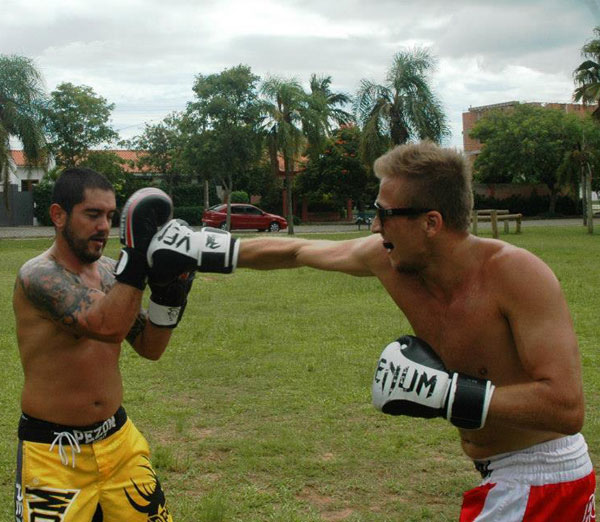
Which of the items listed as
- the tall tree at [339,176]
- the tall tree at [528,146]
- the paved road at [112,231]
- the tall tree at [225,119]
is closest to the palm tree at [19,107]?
the paved road at [112,231]

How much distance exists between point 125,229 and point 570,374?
1.58 metres

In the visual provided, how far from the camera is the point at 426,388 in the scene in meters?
2.21

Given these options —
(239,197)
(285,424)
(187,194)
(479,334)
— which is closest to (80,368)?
(479,334)

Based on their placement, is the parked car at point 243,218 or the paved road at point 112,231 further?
the parked car at point 243,218

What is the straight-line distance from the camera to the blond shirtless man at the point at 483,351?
85.0 inches

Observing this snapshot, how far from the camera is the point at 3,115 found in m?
25.9

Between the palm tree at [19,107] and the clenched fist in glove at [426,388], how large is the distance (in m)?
26.0

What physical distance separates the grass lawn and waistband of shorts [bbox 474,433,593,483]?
1.63 metres

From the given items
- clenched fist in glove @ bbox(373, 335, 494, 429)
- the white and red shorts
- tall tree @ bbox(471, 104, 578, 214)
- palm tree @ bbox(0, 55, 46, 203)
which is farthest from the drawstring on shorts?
tall tree @ bbox(471, 104, 578, 214)

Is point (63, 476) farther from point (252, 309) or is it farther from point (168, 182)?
point (168, 182)

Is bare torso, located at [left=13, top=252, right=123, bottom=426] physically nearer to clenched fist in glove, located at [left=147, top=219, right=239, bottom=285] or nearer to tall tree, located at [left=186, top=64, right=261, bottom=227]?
clenched fist in glove, located at [left=147, top=219, right=239, bottom=285]

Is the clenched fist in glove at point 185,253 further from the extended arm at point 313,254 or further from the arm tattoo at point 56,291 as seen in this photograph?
the arm tattoo at point 56,291

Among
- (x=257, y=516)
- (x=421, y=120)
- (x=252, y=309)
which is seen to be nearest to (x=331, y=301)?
(x=252, y=309)

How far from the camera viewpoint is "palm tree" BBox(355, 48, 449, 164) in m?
27.2
